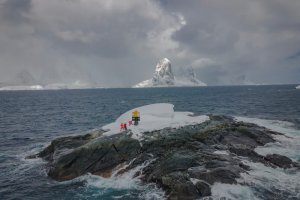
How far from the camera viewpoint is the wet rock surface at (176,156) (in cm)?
2291

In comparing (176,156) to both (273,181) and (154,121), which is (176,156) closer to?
(273,181)

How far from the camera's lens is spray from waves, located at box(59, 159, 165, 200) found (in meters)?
22.7

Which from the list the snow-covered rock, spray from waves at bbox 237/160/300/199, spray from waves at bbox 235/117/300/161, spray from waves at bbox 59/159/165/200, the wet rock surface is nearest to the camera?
spray from waves at bbox 237/160/300/199

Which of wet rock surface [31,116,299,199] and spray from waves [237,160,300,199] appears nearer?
spray from waves [237,160,300,199]

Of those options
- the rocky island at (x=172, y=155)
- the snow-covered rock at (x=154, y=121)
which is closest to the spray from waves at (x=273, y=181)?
the rocky island at (x=172, y=155)

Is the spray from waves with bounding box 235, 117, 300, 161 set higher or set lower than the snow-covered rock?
lower

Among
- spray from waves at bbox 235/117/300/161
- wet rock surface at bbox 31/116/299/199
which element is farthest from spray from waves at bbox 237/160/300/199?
spray from waves at bbox 235/117/300/161

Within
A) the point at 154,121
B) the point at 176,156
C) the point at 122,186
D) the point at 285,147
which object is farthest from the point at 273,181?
the point at 154,121

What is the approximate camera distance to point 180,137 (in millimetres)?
31922

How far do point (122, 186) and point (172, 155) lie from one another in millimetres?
5875

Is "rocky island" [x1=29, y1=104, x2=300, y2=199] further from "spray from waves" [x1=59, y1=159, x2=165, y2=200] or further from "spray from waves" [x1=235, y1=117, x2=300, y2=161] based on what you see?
"spray from waves" [x1=235, y1=117, x2=300, y2=161]

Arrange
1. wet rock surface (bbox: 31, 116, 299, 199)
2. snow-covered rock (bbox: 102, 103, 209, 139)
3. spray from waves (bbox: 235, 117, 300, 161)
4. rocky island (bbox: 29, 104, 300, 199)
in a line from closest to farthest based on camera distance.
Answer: wet rock surface (bbox: 31, 116, 299, 199) < rocky island (bbox: 29, 104, 300, 199) < spray from waves (bbox: 235, 117, 300, 161) < snow-covered rock (bbox: 102, 103, 209, 139)

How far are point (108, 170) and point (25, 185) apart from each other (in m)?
7.96

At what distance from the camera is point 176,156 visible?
26.7m
